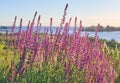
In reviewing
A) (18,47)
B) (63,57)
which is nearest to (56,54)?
(63,57)

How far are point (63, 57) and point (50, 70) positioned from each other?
0.44 m

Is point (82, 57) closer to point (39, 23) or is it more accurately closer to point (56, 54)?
point (56, 54)

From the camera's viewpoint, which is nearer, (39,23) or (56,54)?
(39,23)

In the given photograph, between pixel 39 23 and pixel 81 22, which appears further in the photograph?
pixel 81 22

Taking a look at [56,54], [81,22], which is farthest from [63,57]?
[81,22]

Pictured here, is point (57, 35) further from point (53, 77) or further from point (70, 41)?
point (53, 77)

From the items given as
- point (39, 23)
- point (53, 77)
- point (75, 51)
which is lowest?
point (53, 77)

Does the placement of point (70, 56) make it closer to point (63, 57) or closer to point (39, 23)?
point (63, 57)

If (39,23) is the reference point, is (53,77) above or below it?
below

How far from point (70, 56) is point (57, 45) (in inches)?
16.5

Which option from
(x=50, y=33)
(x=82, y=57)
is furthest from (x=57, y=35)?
(x=82, y=57)

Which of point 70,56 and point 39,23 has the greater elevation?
point 39,23

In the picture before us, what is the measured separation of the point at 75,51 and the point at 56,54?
471mm

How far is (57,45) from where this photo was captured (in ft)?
27.9
